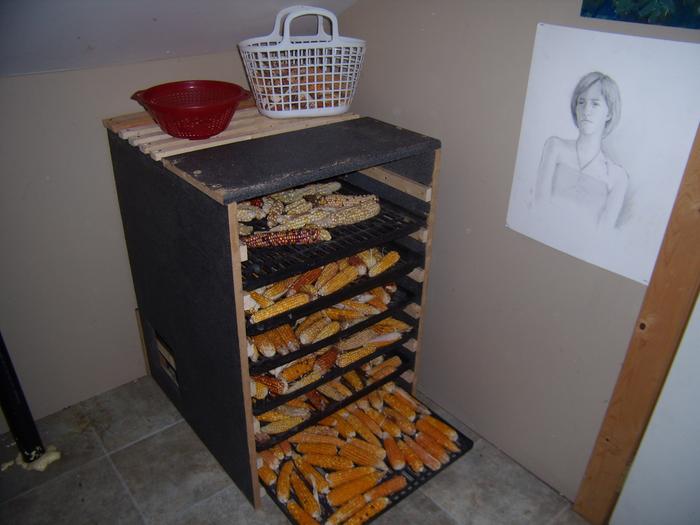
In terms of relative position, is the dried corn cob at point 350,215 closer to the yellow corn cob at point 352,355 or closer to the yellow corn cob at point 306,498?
the yellow corn cob at point 352,355

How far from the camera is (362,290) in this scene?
1896 mm

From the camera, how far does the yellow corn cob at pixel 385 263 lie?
1968 millimetres

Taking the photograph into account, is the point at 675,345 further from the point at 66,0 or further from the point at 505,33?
the point at 66,0

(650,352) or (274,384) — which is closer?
(650,352)

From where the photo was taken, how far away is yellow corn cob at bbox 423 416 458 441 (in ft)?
7.16

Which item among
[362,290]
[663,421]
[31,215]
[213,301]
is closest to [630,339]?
[663,421]

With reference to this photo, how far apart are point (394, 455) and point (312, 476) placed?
1.02ft

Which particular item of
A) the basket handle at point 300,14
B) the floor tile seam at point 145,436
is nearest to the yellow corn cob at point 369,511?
the floor tile seam at point 145,436

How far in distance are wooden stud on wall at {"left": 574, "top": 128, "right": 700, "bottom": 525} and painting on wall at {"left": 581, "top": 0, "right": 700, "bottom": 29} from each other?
0.28 meters

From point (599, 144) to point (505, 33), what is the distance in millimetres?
439

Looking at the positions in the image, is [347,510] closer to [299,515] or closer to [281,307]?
[299,515]

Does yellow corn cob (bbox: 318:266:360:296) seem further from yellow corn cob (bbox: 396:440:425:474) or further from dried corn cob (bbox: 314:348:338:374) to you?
yellow corn cob (bbox: 396:440:425:474)

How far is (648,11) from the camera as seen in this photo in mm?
1347

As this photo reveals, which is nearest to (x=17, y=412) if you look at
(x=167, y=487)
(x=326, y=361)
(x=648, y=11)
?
(x=167, y=487)
